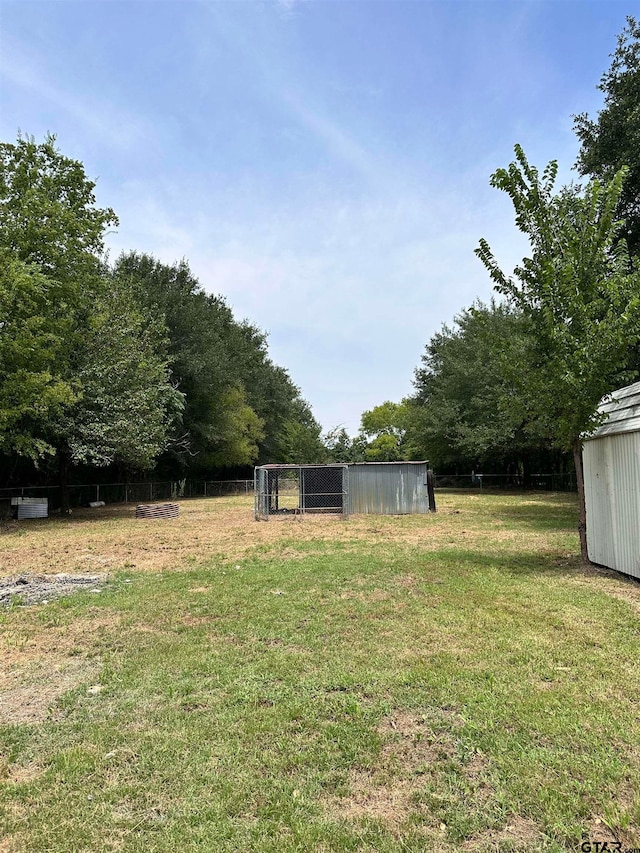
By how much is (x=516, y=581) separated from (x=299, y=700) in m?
4.57

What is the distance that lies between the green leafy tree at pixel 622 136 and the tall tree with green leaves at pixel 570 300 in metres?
4.57

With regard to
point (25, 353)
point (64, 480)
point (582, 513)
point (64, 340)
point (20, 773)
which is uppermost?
point (64, 340)

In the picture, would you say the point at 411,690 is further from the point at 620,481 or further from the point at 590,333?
the point at 590,333

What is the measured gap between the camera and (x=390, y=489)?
18250 mm

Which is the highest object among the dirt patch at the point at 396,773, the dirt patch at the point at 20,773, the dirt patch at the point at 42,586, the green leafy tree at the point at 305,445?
the green leafy tree at the point at 305,445

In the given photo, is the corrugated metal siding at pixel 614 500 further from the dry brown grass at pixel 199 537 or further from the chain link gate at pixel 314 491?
the chain link gate at pixel 314 491

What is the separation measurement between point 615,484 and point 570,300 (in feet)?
9.14

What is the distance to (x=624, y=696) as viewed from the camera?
354 centimetres

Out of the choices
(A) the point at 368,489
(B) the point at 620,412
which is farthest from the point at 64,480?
(B) the point at 620,412

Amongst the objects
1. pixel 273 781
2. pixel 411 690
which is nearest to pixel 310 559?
pixel 411 690

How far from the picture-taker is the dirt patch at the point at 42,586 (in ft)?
22.0

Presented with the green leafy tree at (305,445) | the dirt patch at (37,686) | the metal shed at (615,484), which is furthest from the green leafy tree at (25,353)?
the green leafy tree at (305,445)

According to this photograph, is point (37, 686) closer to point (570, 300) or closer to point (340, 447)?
point (570, 300)

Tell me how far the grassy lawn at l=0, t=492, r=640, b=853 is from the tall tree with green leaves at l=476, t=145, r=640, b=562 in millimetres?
2739
